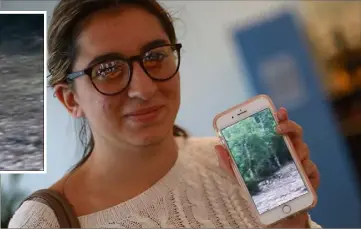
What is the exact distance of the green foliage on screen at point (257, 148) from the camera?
19.2 inches

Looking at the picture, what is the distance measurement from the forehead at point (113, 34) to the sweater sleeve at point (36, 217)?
0.58ft

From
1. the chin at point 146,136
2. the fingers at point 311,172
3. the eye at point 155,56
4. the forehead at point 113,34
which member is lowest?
the fingers at point 311,172

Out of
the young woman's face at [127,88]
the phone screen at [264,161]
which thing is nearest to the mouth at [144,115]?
the young woman's face at [127,88]

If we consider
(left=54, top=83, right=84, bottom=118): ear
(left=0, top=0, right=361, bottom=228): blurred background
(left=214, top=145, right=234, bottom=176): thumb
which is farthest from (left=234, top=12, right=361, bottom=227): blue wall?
(left=54, top=83, right=84, bottom=118): ear

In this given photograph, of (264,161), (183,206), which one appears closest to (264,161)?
(264,161)

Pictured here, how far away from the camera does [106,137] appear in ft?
1.59

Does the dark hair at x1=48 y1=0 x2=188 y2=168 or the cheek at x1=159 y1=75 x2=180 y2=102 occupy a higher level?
the dark hair at x1=48 y1=0 x2=188 y2=168

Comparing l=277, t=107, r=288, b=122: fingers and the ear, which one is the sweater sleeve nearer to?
the ear

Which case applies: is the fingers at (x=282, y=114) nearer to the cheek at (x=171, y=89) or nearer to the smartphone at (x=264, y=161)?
the smartphone at (x=264, y=161)

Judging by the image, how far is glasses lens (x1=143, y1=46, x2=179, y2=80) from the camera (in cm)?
46

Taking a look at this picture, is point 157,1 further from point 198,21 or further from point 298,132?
point 298,132

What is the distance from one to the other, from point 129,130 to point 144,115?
0.08 feet

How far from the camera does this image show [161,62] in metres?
0.47

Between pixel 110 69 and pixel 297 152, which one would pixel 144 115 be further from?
pixel 297 152
